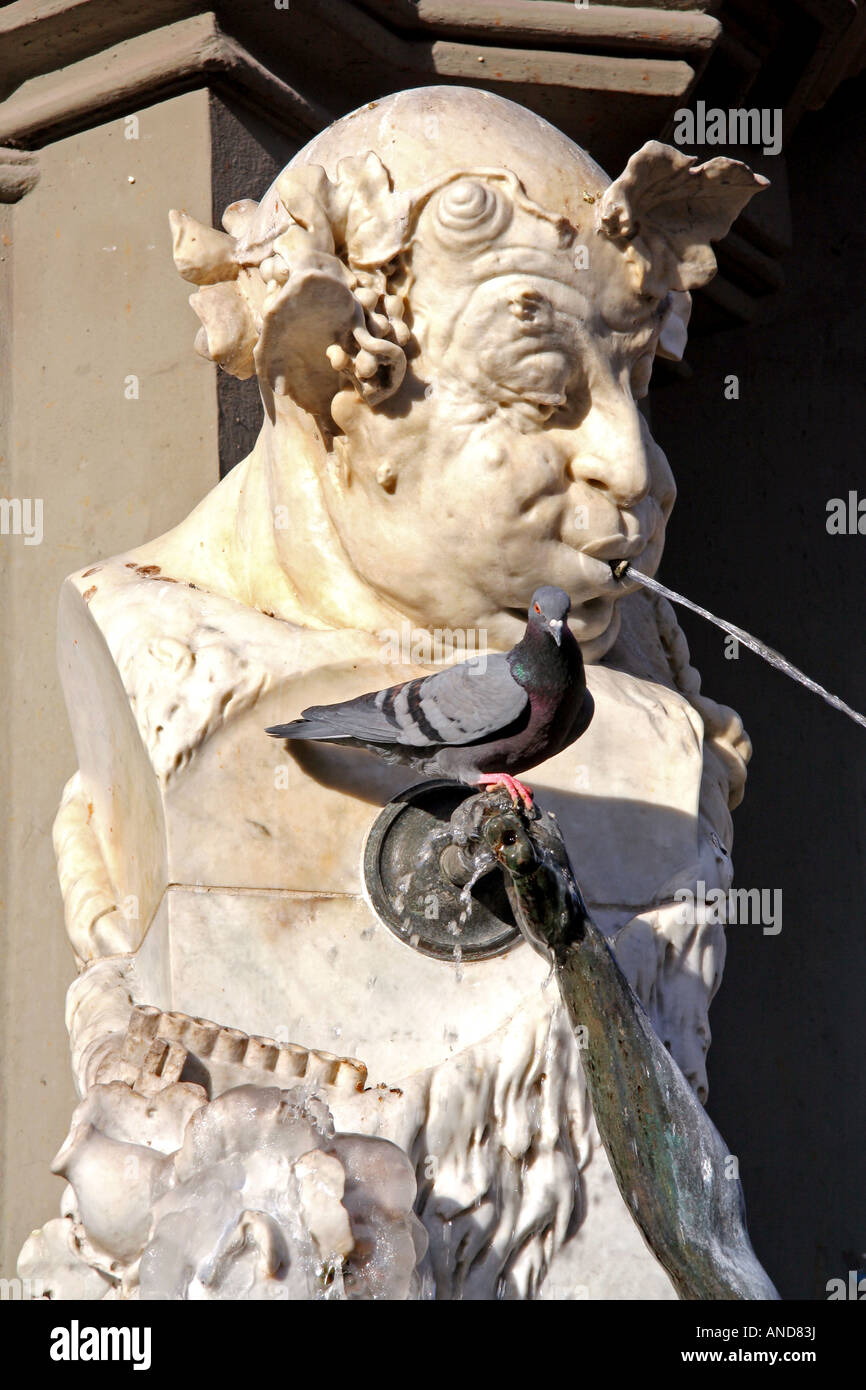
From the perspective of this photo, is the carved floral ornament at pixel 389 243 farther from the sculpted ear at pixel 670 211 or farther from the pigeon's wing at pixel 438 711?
the pigeon's wing at pixel 438 711

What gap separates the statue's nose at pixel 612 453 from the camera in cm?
281

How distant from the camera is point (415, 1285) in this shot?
2.30m

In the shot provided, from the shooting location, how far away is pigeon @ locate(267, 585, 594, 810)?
2.47m

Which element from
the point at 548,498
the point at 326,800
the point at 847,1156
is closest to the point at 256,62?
the point at 548,498

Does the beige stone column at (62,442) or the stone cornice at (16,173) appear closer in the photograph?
the beige stone column at (62,442)

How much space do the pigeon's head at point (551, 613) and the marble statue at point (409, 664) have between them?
1.03 feet

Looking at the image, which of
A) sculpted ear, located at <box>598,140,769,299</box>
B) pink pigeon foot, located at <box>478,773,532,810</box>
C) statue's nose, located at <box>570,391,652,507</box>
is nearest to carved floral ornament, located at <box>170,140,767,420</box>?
sculpted ear, located at <box>598,140,769,299</box>

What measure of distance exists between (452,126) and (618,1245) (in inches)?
59.0

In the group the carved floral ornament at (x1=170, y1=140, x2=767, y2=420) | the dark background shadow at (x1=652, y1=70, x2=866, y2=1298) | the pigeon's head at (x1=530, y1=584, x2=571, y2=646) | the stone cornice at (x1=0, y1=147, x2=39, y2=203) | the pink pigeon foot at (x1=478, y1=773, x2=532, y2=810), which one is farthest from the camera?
the dark background shadow at (x1=652, y1=70, x2=866, y2=1298)

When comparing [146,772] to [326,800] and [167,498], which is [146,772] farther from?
[167,498]

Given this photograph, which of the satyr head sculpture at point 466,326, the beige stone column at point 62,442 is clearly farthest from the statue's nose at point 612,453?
the beige stone column at point 62,442

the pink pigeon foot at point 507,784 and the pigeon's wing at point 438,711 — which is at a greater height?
the pigeon's wing at point 438,711

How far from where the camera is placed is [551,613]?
246 centimetres

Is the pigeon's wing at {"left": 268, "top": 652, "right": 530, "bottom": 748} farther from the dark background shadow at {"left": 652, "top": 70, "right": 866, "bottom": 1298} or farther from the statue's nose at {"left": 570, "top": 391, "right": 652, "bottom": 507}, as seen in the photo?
Result: the dark background shadow at {"left": 652, "top": 70, "right": 866, "bottom": 1298}
